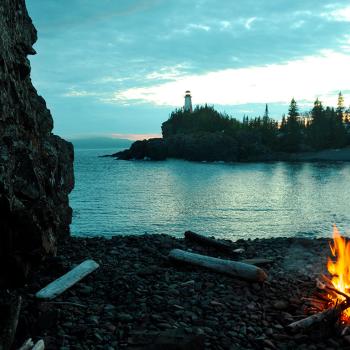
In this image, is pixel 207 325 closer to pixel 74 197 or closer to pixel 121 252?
Answer: pixel 121 252

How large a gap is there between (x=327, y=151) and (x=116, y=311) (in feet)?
524

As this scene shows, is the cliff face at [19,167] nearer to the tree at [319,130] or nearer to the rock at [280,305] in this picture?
the rock at [280,305]

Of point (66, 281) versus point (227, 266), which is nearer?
point (66, 281)

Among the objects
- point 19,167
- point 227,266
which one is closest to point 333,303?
point 227,266

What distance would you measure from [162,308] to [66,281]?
2.73 meters

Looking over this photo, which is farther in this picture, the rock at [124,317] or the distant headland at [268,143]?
the distant headland at [268,143]

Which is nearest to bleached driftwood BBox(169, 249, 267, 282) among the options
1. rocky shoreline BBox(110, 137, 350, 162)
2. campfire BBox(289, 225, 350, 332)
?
campfire BBox(289, 225, 350, 332)

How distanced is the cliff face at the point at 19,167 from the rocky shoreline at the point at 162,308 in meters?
0.88

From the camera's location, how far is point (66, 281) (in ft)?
36.3

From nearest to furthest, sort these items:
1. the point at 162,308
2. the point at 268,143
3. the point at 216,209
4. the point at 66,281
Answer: the point at 162,308
the point at 66,281
the point at 216,209
the point at 268,143

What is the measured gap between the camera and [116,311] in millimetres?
10062

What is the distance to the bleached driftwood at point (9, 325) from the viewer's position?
25.2 ft

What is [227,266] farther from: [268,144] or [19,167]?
[268,144]

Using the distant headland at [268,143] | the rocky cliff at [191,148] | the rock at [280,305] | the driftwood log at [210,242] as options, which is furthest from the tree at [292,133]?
the rock at [280,305]
